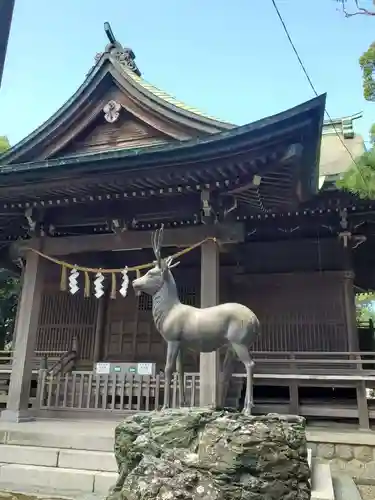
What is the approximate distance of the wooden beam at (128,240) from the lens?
7.64m

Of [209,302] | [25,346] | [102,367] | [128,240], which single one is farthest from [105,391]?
[128,240]

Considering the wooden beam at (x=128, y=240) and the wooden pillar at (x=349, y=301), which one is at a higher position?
the wooden beam at (x=128, y=240)

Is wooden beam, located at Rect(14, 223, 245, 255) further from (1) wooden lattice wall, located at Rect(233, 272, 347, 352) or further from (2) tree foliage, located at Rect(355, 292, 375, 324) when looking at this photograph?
(2) tree foliage, located at Rect(355, 292, 375, 324)

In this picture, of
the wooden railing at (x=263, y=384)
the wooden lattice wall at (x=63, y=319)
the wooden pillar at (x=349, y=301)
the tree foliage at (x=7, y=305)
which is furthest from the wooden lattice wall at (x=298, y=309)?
the tree foliage at (x=7, y=305)

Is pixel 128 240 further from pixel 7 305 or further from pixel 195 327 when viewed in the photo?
pixel 7 305

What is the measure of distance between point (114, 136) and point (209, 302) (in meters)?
4.93

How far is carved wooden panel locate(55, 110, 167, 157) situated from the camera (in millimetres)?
9836

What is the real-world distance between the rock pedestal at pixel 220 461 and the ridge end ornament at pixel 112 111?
782 cm

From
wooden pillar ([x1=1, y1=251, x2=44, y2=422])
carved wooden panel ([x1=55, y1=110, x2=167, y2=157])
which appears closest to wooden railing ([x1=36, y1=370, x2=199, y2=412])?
wooden pillar ([x1=1, y1=251, x2=44, y2=422])

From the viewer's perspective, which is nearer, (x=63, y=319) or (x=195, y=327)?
(x=195, y=327)

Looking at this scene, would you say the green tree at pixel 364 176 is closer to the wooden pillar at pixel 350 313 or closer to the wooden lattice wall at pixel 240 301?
the wooden pillar at pixel 350 313

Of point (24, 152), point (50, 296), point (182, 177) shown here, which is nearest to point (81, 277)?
point (50, 296)

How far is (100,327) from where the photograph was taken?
10555 millimetres

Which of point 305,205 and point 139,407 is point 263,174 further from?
point 139,407
